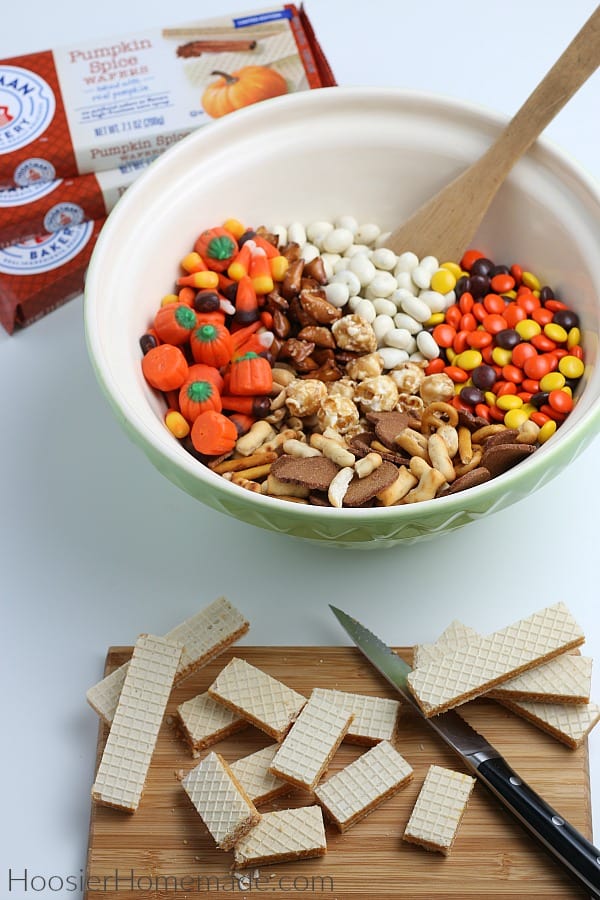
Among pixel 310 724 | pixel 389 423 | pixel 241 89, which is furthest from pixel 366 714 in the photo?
pixel 241 89

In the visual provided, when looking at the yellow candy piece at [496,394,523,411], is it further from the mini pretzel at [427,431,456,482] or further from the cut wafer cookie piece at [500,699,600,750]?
the cut wafer cookie piece at [500,699,600,750]

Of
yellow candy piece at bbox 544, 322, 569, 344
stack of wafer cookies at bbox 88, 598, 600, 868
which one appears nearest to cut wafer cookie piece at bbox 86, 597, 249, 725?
stack of wafer cookies at bbox 88, 598, 600, 868

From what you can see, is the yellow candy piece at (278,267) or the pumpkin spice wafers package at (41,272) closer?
the yellow candy piece at (278,267)

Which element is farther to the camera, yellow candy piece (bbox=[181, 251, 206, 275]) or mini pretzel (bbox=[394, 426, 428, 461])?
yellow candy piece (bbox=[181, 251, 206, 275])

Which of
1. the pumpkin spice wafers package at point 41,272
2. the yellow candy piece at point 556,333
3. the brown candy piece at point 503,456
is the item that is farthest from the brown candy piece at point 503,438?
the pumpkin spice wafers package at point 41,272

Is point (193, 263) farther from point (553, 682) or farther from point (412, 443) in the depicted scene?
point (553, 682)

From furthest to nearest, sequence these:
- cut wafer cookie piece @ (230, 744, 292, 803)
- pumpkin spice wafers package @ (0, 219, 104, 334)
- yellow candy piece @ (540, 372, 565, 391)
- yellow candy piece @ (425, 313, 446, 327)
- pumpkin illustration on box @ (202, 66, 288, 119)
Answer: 1. pumpkin illustration on box @ (202, 66, 288, 119)
2. pumpkin spice wafers package @ (0, 219, 104, 334)
3. yellow candy piece @ (425, 313, 446, 327)
4. yellow candy piece @ (540, 372, 565, 391)
5. cut wafer cookie piece @ (230, 744, 292, 803)

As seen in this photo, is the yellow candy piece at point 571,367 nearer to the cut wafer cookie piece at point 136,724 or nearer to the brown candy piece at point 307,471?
the brown candy piece at point 307,471

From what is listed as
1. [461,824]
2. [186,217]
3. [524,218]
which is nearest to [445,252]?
[524,218]
